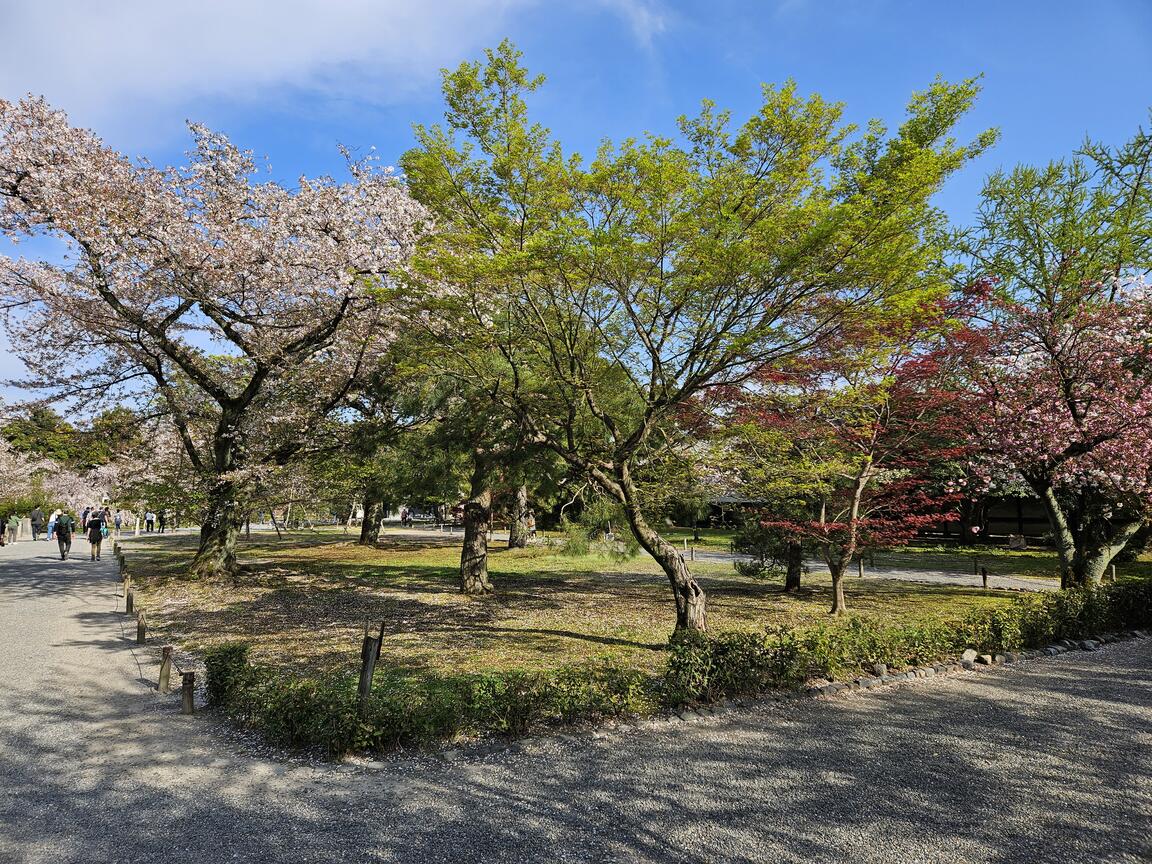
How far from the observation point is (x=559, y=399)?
10984 mm

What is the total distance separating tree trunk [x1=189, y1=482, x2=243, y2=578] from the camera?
15328 mm

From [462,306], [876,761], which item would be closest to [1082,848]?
[876,761]

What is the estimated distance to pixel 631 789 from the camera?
178 inches

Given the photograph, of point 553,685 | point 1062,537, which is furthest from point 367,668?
point 1062,537

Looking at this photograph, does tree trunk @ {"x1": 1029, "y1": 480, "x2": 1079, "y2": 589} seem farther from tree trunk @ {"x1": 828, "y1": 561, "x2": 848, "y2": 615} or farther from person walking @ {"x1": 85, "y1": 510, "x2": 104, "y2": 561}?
person walking @ {"x1": 85, "y1": 510, "x2": 104, "y2": 561}

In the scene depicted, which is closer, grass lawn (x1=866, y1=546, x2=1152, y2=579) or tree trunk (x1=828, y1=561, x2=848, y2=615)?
tree trunk (x1=828, y1=561, x2=848, y2=615)

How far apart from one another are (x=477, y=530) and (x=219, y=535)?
299 inches

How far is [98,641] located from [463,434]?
710 centimetres

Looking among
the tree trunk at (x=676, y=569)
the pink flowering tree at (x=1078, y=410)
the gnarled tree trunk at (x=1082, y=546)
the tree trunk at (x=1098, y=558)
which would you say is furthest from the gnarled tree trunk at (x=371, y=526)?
the tree trunk at (x=1098, y=558)

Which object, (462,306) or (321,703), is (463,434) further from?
(321,703)

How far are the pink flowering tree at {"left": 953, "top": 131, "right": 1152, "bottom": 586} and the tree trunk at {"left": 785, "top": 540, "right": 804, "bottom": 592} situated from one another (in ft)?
15.1

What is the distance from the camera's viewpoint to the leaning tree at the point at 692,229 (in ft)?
22.6

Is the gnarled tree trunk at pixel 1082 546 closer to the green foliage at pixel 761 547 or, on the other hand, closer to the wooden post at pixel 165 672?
the green foliage at pixel 761 547

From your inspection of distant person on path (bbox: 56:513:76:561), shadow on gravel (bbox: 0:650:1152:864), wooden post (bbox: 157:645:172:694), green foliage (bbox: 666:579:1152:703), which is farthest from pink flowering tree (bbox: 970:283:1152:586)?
distant person on path (bbox: 56:513:76:561)
